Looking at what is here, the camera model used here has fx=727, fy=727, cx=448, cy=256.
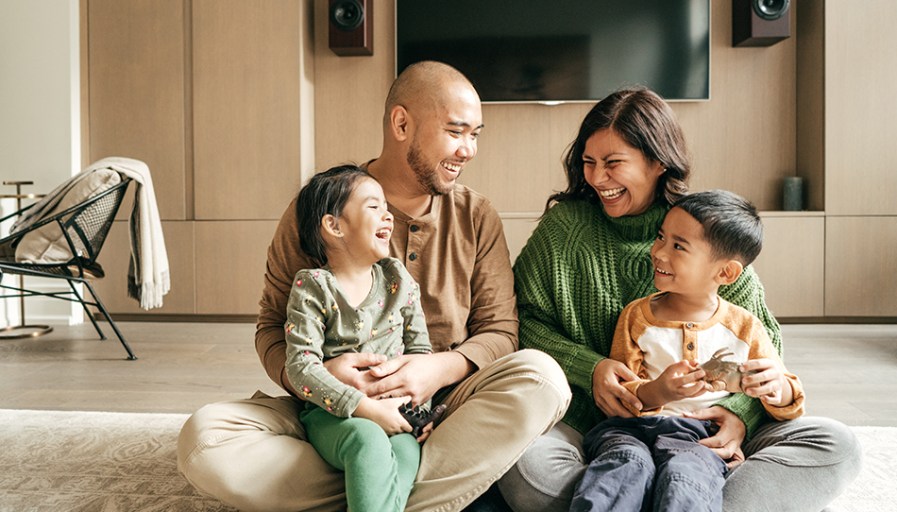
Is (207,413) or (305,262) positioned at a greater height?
(305,262)

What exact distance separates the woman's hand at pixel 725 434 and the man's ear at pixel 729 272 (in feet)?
0.80

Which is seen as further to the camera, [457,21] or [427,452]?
[457,21]

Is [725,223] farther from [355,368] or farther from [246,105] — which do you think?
[246,105]

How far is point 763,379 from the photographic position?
1244 millimetres

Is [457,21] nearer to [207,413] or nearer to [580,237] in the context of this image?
[580,237]

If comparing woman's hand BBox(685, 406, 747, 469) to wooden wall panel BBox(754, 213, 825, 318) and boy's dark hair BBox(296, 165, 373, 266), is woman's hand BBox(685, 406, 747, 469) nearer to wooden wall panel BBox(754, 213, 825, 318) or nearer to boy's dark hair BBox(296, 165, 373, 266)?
boy's dark hair BBox(296, 165, 373, 266)

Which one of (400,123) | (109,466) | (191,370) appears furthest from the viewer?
(191,370)

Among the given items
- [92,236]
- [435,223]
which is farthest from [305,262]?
[92,236]

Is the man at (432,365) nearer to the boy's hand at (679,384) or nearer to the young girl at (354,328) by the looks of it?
the young girl at (354,328)

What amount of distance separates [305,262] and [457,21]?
3.11m

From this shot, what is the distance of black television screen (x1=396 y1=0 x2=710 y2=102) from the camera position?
420cm

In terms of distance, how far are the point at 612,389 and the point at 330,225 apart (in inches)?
24.7

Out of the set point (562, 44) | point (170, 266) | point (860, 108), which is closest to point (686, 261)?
point (562, 44)

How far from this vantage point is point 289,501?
1265 mm
